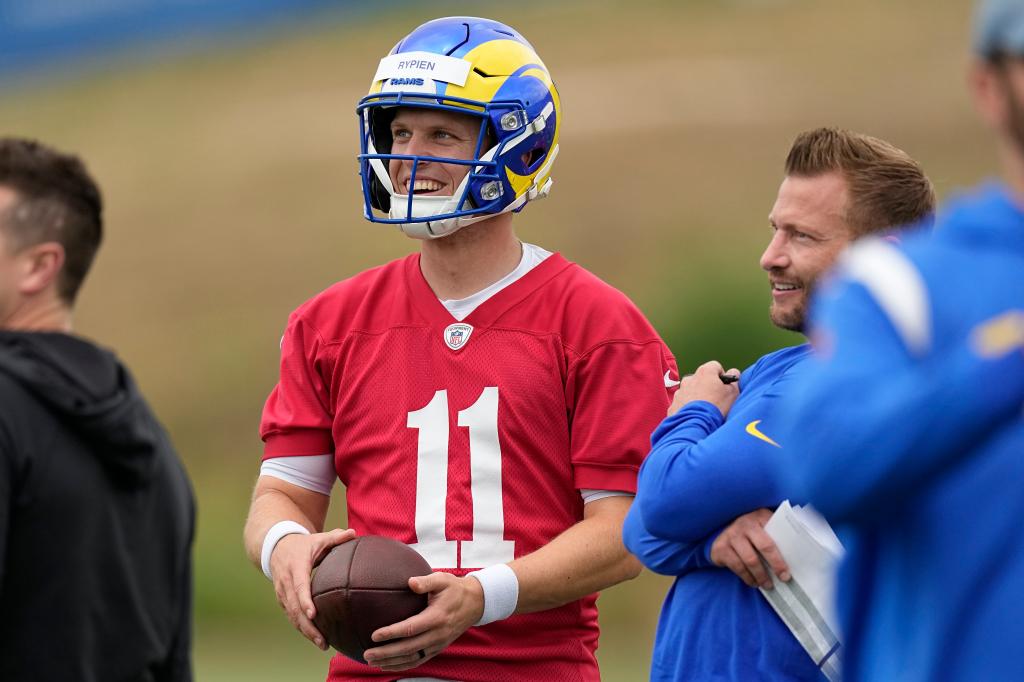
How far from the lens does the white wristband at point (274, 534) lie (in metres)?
4.23

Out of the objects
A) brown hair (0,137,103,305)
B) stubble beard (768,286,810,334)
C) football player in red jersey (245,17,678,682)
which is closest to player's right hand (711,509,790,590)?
stubble beard (768,286,810,334)

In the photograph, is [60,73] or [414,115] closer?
[414,115]

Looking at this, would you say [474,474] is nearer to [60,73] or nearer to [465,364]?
[465,364]

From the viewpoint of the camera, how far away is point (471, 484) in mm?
4219

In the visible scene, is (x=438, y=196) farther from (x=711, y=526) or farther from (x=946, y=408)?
(x=946, y=408)

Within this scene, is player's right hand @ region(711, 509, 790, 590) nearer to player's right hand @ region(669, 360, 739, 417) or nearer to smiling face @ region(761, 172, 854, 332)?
player's right hand @ region(669, 360, 739, 417)

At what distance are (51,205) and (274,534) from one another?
3.97 ft

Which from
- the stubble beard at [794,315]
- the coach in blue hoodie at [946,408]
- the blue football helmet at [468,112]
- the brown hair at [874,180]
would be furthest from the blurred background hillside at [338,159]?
the coach in blue hoodie at [946,408]

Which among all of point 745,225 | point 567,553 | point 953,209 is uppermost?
point 953,209

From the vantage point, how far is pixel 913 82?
2834 centimetres

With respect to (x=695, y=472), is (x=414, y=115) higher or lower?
higher

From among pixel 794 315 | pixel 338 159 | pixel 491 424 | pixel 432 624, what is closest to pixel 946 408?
pixel 794 315

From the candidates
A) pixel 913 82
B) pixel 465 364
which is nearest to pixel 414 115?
pixel 465 364

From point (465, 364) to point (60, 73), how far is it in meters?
26.4
